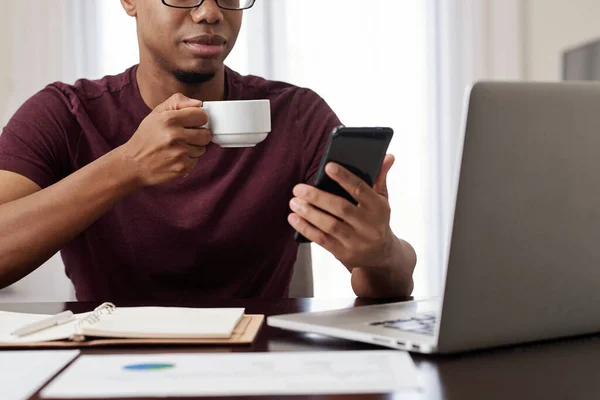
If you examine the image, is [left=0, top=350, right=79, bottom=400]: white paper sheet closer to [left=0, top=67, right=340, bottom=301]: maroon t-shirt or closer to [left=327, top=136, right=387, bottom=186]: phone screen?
[left=327, top=136, right=387, bottom=186]: phone screen

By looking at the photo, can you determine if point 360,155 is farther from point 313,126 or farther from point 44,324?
point 313,126

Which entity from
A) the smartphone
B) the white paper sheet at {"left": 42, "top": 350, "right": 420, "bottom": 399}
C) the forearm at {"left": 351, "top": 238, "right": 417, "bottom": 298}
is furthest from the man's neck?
the white paper sheet at {"left": 42, "top": 350, "right": 420, "bottom": 399}

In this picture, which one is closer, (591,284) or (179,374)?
(179,374)

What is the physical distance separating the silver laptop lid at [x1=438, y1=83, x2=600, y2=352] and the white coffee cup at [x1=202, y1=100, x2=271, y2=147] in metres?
0.58

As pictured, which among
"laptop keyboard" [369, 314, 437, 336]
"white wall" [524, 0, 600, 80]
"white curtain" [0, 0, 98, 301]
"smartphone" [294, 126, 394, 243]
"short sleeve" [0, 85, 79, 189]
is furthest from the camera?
"white curtain" [0, 0, 98, 301]

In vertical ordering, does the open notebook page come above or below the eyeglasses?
below

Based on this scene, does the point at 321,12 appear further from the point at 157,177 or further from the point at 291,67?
the point at 157,177

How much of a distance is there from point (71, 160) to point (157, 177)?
0.39 meters

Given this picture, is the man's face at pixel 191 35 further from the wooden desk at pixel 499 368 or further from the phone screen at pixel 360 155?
the wooden desk at pixel 499 368

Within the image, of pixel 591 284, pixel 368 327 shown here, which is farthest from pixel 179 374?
pixel 591 284

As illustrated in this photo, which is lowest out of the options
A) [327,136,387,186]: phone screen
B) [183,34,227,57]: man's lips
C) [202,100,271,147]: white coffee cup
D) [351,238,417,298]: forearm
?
[351,238,417,298]: forearm

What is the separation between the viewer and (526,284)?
29.2 inches

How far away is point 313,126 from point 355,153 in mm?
732

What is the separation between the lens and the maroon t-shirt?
1536mm
